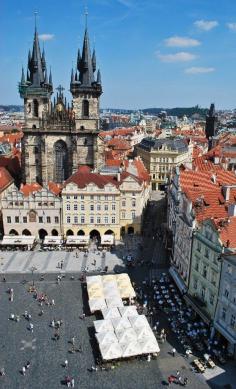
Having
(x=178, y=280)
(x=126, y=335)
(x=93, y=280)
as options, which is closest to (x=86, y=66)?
(x=93, y=280)

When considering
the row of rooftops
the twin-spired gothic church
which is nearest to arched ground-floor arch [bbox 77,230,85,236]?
the twin-spired gothic church

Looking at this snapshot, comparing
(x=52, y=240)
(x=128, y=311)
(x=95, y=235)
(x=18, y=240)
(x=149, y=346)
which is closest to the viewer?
(x=149, y=346)

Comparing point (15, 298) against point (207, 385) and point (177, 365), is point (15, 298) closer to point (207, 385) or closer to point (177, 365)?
point (177, 365)

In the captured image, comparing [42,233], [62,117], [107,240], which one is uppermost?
[62,117]

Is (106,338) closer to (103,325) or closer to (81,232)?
(103,325)

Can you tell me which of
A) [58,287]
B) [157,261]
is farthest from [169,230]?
[58,287]

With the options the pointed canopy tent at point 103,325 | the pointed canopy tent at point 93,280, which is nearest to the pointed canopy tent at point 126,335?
the pointed canopy tent at point 103,325

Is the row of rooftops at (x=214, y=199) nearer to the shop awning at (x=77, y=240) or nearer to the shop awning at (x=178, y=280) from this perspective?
the shop awning at (x=178, y=280)

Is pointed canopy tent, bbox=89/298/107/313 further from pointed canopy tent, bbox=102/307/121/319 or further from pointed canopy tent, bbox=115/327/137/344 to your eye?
pointed canopy tent, bbox=115/327/137/344
